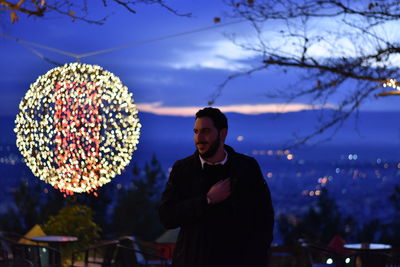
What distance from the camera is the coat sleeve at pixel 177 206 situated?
2.86m

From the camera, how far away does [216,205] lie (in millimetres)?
2895

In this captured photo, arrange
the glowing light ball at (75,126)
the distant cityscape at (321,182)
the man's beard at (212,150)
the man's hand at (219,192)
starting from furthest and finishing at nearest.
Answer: the distant cityscape at (321,182)
the glowing light ball at (75,126)
the man's beard at (212,150)
the man's hand at (219,192)

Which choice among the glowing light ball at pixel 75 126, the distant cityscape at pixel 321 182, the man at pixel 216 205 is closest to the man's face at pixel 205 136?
the man at pixel 216 205

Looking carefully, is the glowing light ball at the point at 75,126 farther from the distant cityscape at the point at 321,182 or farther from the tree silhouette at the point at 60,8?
the distant cityscape at the point at 321,182

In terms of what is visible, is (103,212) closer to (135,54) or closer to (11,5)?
(135,54)

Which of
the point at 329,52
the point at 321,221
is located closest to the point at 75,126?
the point at 329,52

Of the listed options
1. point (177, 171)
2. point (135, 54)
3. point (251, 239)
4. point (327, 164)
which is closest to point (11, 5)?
point (177, 171)

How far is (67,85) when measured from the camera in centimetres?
664

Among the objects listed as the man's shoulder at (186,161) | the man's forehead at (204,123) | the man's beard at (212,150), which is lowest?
the man's shoulder at (186,161)

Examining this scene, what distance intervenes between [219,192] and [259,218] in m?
0.26

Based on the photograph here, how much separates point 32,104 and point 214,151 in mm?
3982

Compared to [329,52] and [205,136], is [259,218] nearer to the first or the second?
[205,136]

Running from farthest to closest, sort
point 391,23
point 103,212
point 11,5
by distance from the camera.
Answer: point 103,212, point 391,23, point 11,5

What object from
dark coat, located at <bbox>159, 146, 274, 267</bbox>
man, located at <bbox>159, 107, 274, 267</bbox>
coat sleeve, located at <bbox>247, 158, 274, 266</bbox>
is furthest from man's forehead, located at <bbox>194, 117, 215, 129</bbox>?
coat sleeve, located at <bbox>247, 158, 274, 266</bbox>
